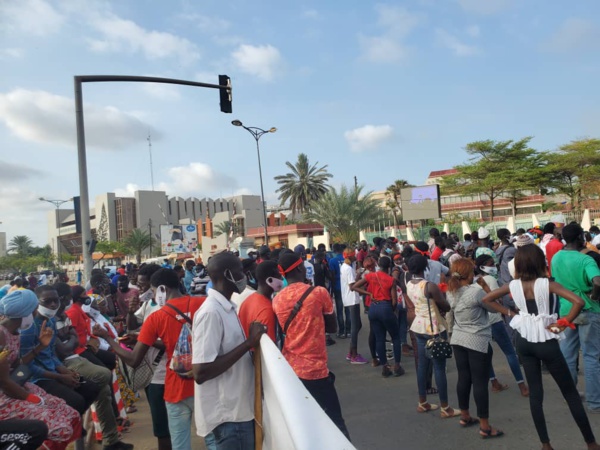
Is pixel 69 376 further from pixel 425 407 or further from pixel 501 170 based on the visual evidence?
pixel 501 170

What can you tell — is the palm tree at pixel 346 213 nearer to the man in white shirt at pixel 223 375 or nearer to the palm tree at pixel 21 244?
the man in white shirt at pixel 223 375

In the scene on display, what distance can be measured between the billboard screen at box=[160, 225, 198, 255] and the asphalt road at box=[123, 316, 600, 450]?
36.3m

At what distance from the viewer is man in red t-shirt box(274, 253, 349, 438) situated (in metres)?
3.68

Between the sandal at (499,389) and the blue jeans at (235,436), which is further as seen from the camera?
the sandal at (499,389)

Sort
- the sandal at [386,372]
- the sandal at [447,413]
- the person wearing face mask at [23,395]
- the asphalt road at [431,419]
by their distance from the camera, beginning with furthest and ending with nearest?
the sandal at [386,372]
the sandal at [447,413]
the asphalt road at [431,419]
the person wearing face mask at [23,395]

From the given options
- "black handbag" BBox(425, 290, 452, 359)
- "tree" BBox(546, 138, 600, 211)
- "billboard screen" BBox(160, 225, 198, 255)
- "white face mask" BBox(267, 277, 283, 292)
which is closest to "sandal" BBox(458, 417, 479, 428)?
"black handbag" BBox(425, 290, 452, 359)

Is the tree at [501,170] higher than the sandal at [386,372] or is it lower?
higher

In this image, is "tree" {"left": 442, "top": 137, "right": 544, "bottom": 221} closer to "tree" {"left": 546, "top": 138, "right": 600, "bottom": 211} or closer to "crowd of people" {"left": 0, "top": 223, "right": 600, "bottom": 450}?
"tree" {"left": 546, "top": 138, "right": 600, "bottom": 211}

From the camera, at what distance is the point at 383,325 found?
21.0 feet

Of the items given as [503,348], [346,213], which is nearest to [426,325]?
[503,348]

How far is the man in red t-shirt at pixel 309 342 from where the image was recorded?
12.1 ft

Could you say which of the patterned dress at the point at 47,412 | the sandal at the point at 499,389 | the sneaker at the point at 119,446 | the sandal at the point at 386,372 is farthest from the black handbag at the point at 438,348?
the patterned dress at the point at 47,412

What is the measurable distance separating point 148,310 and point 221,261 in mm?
2106

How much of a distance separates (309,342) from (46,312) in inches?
96.3
